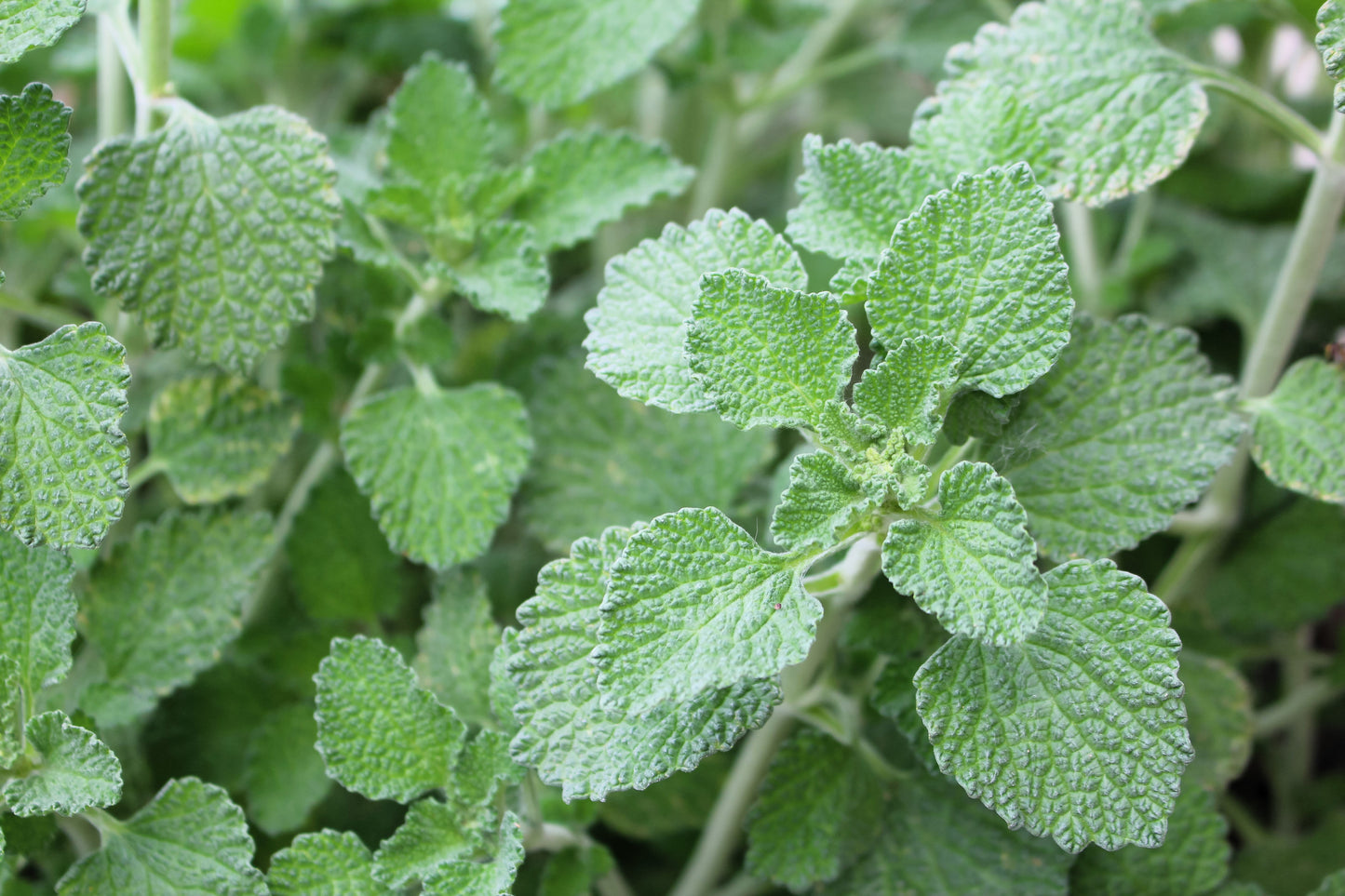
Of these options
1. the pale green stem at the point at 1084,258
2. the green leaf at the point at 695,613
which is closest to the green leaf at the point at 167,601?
the green leaf at the point at 695,613

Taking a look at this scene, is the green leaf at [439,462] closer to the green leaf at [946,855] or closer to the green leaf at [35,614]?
the green leaf at [35,614]

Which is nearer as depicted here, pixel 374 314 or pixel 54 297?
pixel 374 314

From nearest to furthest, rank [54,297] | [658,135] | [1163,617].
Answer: [1163,617], [54,297], [658,135]

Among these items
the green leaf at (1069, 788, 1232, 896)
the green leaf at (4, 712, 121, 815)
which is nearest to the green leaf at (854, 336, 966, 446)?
the green leaf at (1069, 788, 1232, 896)

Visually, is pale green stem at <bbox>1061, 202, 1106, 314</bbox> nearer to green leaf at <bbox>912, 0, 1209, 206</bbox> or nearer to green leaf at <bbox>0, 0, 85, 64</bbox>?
green leaf at <bbox>912, 0, 1209, 206</bbox>

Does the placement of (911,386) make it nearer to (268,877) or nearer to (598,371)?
(598,371)

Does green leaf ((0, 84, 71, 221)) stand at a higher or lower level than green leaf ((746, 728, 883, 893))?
higher

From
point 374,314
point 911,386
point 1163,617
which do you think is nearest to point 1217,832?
point 1163,617
